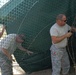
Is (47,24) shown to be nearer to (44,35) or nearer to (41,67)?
(44,35)

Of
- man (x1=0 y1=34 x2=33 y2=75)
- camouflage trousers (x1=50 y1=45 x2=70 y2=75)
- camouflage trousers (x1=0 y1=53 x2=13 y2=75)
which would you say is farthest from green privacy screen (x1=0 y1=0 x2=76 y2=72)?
A: camouflage trousers (x1=0 y1=53 x2=13 y2=75)

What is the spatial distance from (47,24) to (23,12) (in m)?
0.61

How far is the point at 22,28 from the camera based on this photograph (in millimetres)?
5938

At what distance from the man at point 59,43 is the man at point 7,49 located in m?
0.72

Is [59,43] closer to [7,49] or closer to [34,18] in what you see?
[34,18]

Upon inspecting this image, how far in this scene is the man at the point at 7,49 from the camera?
5090 millimetres

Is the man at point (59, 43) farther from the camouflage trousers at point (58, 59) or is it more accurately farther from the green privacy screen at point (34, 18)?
the green privacy screen at point (34, 18)

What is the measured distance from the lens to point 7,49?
514 centimetres

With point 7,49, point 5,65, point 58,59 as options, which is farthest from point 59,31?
point 5,65

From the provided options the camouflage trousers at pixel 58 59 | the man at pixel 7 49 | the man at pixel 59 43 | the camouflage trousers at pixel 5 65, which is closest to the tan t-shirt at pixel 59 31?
→ the man at pixel 59 43

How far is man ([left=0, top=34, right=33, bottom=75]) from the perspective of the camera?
509cm

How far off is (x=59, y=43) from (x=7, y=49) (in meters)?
1.08

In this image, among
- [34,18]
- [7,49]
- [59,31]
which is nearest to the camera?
[7,49]

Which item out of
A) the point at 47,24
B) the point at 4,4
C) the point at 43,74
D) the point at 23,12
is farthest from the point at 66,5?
the point at 43,74
